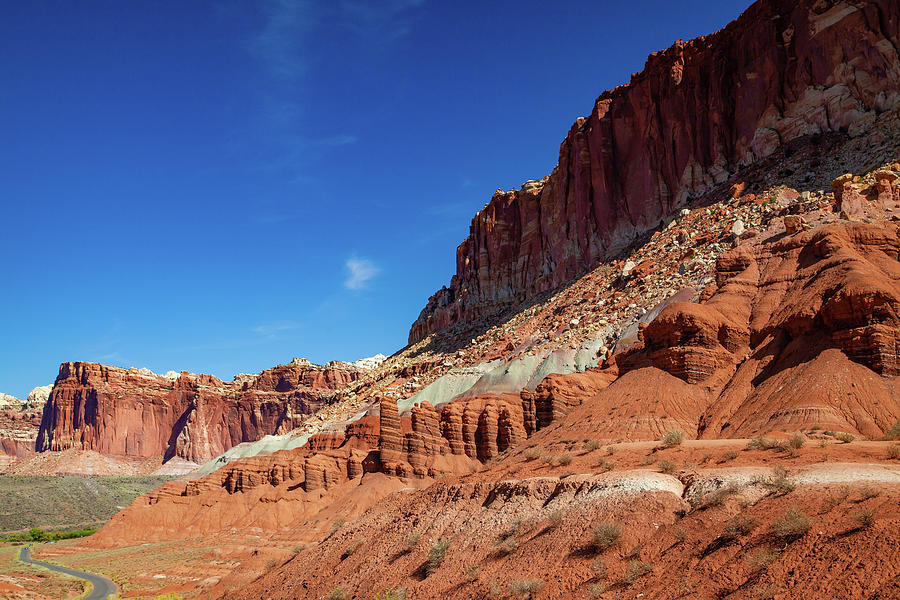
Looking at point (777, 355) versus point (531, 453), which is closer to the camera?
point (531, 453)

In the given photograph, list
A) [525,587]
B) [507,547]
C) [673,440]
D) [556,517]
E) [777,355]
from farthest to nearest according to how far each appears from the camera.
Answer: [777,355] → [673,440] → [507,547] → [556,517] → [525,587]

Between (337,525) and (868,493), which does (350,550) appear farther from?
(868,493)

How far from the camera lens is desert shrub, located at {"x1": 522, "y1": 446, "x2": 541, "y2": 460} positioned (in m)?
28.5

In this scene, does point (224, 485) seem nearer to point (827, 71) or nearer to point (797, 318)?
point (797, 318)

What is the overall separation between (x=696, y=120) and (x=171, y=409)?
13971 centimetres

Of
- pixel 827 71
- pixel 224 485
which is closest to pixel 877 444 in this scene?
pixel 827 71

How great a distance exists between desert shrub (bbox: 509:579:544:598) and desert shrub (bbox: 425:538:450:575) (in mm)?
3922

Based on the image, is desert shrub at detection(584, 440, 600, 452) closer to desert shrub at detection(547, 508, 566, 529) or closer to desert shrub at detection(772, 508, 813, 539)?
desert shrub at detection(547, 508, 566, 529)

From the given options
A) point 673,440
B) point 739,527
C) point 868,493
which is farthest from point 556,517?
point 868,493

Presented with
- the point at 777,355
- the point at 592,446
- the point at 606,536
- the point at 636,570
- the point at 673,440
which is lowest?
the point at 636,570

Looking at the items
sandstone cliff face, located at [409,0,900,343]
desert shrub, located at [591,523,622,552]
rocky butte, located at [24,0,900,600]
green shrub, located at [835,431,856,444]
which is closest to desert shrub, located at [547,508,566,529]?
rocky butte, located at [24,0,900,600]

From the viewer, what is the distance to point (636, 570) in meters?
14.2

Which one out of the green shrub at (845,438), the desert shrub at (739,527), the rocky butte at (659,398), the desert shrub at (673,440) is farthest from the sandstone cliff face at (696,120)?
the desert shrub at (739,527)

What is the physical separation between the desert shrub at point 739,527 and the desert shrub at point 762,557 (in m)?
0.75
